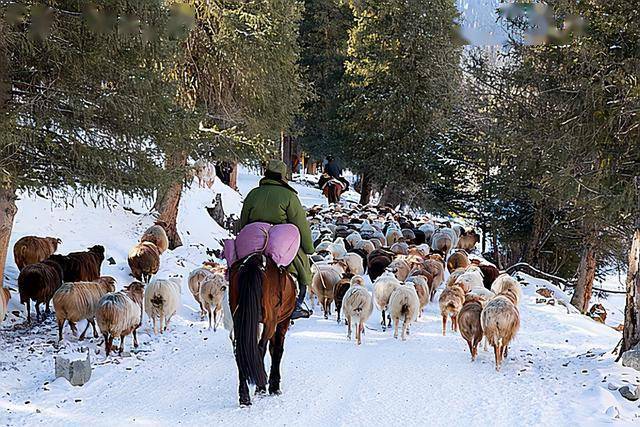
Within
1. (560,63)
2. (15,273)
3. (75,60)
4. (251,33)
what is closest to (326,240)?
(251,33)

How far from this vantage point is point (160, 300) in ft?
31.6

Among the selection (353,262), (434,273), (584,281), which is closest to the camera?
(434,273)

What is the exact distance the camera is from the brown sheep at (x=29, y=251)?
11.9 m

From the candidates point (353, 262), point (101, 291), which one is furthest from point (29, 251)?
point (353, 262)

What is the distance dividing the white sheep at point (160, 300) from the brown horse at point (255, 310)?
3471 mm

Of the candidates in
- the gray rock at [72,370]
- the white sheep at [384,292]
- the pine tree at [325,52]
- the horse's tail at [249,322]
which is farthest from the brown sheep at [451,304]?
the pine tree at [325,52]

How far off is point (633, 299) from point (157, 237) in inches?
420

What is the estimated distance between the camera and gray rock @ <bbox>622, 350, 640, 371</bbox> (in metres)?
7.37

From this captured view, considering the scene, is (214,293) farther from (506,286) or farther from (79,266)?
(506,286)

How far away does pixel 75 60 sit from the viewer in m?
7.93

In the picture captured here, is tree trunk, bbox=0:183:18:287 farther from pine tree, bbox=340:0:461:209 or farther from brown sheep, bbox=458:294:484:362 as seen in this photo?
pine tree, bbox=340:0:461:209

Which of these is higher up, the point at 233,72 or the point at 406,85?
the point at 406,85

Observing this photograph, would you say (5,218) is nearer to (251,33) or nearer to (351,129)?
(251,33)

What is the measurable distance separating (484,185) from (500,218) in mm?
1835
